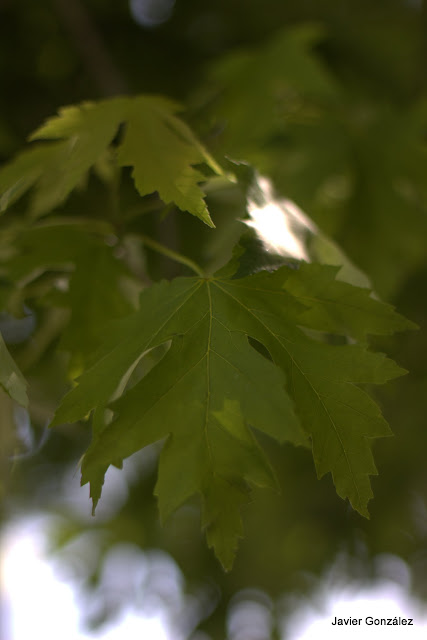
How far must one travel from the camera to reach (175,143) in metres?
0.85

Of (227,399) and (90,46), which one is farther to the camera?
(90,46)

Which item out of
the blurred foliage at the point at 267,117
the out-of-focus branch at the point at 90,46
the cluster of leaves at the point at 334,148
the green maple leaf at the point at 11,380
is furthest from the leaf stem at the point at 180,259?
the out-of-focus branch at the point at 90,46

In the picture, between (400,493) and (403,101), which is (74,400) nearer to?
(403,101)

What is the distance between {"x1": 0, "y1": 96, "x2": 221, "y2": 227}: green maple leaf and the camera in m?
0.77

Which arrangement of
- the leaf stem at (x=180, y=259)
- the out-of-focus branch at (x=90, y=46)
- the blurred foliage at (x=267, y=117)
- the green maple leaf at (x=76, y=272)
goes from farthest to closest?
1. the out-of-focus branch at (x=90, y=46)
2. the blurred foliage at (x=267, y=117)
3. the green maple leaf at (x=76, y=272)
4. the leaf stem at (x=180, y=259)

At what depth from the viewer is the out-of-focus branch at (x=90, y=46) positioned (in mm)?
1730

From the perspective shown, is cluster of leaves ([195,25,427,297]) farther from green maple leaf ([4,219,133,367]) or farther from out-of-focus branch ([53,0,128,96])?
green maple leaf ([4,219,133,367])

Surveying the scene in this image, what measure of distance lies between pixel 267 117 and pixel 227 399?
3.64 ft

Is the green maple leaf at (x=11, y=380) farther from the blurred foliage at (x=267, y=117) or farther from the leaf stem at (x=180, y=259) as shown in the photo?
the blurred foliage at (x=267, y=117)

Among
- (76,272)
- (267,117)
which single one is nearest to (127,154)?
(76,272)

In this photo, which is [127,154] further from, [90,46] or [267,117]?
[90,46]

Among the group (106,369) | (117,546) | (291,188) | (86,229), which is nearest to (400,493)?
(117,546)

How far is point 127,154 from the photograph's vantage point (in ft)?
2.75

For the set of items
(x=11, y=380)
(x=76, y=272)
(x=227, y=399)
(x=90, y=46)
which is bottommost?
(x=227, y=399)
